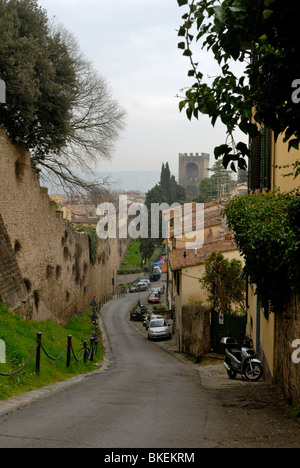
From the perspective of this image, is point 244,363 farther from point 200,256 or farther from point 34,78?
point 34,78

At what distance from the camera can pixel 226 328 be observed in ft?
67.7

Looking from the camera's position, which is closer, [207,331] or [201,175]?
[207,331]

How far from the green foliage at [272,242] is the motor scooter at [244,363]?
3.50m

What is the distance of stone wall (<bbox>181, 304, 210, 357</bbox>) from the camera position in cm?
2105

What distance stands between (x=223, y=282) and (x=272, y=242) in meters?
14.8

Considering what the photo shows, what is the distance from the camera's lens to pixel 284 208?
7.93 meters

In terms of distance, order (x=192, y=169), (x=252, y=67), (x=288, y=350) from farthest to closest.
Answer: (x=192, y=169) → (x=288, y=350) → (x=252, y=67)

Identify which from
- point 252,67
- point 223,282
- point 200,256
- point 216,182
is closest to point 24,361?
point 252,67

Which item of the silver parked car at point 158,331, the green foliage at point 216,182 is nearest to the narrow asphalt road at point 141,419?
the silver parked car at point 158,331

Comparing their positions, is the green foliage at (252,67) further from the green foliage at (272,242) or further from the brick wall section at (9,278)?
the brick wall section at (9,278)

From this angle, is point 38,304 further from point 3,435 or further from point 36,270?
point 3,435

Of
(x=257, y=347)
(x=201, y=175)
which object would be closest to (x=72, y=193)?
(x=257, y=347)

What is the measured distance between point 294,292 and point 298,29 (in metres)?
4.52
